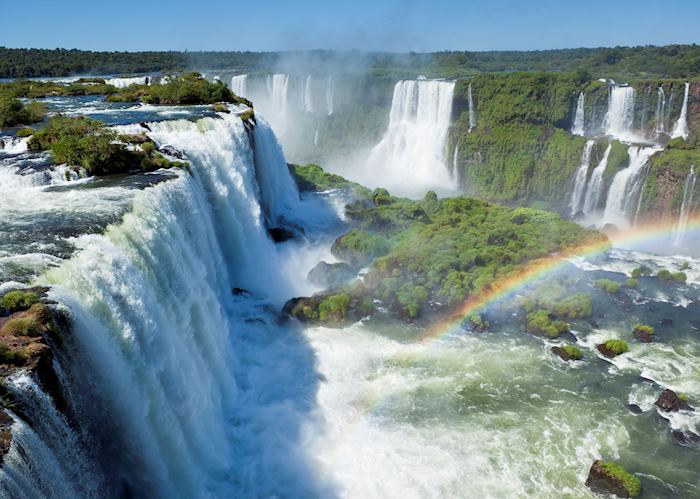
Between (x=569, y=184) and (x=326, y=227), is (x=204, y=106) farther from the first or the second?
(x=569, y=184)

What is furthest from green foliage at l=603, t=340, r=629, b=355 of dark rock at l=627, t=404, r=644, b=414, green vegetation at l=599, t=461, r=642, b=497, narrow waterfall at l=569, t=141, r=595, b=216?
narrow waterfall at l=569, t=141, r=595, b=216

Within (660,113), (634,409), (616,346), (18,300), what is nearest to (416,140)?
(660,113)

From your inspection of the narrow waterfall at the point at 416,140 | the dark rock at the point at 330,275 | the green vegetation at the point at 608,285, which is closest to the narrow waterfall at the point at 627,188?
the green vegetation at the point at 608,285

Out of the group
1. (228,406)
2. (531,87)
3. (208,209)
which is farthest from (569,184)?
(228,406)

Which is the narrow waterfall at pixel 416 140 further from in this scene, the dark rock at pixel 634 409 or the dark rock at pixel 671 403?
the dark rock at pixel 671 403

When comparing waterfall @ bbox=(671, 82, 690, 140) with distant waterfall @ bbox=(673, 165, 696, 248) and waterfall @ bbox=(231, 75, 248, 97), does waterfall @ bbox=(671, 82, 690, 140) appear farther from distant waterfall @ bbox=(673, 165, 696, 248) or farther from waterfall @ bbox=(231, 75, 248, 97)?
waterfall @ bbox=(231, 75, 248, 97)

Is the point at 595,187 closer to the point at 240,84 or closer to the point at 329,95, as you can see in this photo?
the point at 329,95

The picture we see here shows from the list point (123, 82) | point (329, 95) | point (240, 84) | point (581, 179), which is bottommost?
point (581, 179)
